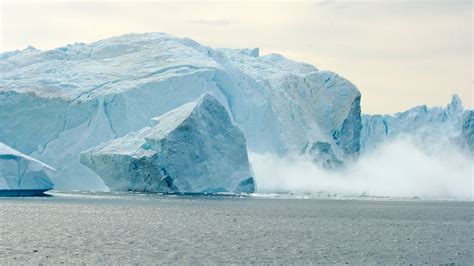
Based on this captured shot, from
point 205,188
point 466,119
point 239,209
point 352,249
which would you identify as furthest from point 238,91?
point 352,249

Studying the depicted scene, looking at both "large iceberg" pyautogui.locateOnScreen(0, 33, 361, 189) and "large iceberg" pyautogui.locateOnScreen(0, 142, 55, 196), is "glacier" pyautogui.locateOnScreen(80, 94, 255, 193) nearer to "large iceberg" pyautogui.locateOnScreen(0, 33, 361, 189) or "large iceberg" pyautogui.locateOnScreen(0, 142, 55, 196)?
"large iceberg" pyautogui.locateOnScreen(0, 142, 55, 196)

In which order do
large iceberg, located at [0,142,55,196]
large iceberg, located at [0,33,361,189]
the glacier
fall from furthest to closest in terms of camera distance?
large iceberg, located at [0,33,361,189] → the glacier → large iceberg, located at [0,142,55,196]

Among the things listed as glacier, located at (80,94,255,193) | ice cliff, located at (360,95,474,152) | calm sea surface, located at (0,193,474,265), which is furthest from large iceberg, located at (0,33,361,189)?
ice cliff, located at (360,95,474,152)

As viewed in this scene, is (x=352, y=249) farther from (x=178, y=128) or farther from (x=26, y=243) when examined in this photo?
(x=178, y=128)

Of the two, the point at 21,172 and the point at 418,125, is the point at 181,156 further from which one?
the point at 418,125

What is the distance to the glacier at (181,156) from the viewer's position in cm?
5191

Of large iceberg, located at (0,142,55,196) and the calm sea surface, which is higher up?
large iceberg, located at (0,142,55,196)

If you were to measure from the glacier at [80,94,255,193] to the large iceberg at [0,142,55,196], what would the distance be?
10.7ft

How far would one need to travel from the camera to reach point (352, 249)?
27188 millimetres

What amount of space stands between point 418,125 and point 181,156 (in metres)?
48.5

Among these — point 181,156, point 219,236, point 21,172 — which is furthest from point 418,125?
point 219,236

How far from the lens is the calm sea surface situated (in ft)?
78.4

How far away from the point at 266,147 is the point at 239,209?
66.6 feet

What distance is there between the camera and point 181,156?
2053 inches
